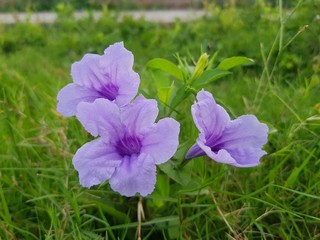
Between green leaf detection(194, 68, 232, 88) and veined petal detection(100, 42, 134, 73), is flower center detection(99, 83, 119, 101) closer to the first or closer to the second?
veined petal detection(100, 42, 134, 73)

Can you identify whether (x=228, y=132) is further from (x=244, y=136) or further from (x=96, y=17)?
(x=96, y=17)

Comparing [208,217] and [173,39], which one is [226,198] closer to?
[208,217]

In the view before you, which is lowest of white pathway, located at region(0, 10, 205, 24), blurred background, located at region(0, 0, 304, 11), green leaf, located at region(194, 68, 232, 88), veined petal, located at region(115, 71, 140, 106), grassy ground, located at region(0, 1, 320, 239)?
blurred background, located at region(0, 0, 304, 11)

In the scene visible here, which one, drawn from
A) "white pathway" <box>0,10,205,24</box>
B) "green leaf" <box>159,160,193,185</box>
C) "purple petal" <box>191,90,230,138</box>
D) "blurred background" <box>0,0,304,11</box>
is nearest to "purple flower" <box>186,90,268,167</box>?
"purple petal" <box>191,90,230,138</box>

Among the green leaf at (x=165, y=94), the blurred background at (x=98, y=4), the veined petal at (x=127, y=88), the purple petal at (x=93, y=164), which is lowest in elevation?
the blurred background at (x=98, y=4)

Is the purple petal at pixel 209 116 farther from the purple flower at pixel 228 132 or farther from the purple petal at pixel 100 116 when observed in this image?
the purple petal at pixel 100 116

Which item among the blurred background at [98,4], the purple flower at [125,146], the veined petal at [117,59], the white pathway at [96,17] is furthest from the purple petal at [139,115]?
the blurred background at [98,4]

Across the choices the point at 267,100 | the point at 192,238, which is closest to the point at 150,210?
the point at 192,238

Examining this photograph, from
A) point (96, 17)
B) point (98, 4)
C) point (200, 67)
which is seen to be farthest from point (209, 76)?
point (98, 4)
